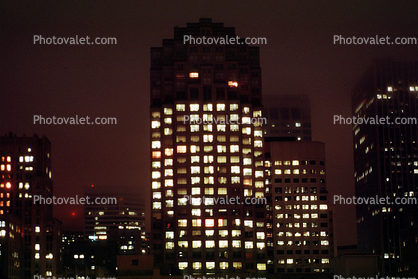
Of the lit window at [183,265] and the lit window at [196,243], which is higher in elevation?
the lit window at [196,243]

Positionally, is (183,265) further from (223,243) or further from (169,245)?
(223,243)

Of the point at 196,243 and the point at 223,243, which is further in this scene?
the point at 223,243

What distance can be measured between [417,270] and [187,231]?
69912 mm

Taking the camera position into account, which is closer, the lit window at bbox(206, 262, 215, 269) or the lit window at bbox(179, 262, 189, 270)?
the lit window at bbox(206, 262, 215, 269)

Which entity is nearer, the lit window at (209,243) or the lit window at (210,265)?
the lit window at (210,265)

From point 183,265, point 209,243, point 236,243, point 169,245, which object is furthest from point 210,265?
point 169,245

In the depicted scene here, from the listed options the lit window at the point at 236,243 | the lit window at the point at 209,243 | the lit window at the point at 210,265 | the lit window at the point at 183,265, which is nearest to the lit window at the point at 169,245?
the lit window at the point at 183,265

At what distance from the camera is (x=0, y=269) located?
19950 centimetres

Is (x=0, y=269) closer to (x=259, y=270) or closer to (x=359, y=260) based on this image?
(x=259, y=270)

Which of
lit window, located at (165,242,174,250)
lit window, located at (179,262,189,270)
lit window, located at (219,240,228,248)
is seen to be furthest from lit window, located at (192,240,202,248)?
lit window, located at (165,242,174,250)

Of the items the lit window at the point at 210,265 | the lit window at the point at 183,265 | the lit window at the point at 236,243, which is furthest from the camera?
the lit window at the point at 236,243

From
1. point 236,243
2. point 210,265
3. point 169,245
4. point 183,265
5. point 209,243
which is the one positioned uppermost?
point 209,243

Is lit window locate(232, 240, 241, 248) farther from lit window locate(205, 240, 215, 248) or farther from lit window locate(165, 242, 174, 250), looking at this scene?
lit window locate(165, 242, 174, 250)

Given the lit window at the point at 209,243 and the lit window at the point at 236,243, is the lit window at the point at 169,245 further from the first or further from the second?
the lit window at the point at 236,243
